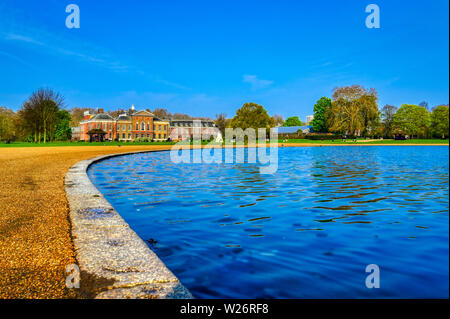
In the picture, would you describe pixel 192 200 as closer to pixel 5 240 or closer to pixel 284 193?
pixel 284 193

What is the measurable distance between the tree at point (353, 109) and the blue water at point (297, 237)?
5820cm

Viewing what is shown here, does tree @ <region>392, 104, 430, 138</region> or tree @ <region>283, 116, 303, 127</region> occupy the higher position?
tree @ <region>283, 116, 303, 127</region>

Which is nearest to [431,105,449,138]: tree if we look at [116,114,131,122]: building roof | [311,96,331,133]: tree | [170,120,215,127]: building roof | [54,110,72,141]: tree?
[311,96,331,133]: tree

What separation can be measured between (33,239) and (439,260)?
5.21 m

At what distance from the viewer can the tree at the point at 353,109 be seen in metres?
63.9

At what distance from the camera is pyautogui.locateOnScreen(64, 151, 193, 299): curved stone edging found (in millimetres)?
2901

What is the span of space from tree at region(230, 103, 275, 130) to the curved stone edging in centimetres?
6557

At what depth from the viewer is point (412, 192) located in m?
8.79

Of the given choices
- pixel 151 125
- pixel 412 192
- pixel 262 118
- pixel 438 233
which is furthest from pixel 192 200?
pixel 151 125

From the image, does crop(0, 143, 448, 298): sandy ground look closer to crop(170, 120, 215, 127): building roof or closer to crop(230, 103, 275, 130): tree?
crop(230, 103, 275, 130): tree

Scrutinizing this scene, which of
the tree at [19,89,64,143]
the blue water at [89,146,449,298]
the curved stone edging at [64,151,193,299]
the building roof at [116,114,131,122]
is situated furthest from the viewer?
the building roof at [116,114,131,122]

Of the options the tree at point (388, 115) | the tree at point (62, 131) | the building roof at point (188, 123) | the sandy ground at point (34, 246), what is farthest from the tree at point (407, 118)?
the tree at point (62, 131)

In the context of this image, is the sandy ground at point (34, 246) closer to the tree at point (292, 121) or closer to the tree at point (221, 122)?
the tree at point (221, 122)
